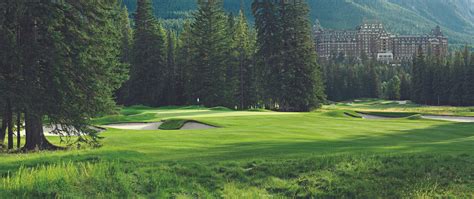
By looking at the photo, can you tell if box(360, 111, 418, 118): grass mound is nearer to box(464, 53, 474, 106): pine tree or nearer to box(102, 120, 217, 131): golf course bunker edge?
box(102, 120, 217, 131): golf course bunker edge

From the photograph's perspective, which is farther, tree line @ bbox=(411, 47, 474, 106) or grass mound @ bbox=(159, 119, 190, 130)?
tree line @ bbox=(411, 47, 474, 106)

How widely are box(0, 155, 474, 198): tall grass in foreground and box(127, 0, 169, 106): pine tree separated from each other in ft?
190

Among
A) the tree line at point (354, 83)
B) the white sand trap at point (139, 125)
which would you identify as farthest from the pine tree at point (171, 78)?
the tree line at point (354, 83)

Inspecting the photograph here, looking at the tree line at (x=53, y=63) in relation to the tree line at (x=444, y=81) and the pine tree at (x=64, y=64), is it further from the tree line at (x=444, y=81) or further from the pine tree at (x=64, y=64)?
the tree line at (x=444, y=81)

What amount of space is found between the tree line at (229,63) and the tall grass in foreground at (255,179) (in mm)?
48291

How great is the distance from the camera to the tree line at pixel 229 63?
62.6 m

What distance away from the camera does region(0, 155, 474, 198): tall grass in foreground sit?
10523 millimetres

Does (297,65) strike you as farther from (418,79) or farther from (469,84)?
(418,79)

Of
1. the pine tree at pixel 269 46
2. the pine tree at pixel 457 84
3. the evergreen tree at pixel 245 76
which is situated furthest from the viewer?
the pine tree at pixel 457 84

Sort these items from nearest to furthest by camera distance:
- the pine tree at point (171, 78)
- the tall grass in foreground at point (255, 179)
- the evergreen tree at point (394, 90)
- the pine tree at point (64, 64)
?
the tall grass in foreground at point (255, 179) → the pine tree at point (64, 64) → the pine tree at point (171, 78) → the evergreen tree at point (394, 90)

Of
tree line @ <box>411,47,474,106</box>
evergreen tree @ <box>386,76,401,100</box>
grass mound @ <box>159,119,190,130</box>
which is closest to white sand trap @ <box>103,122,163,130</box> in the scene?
grass mound @ <box>159,119,190,130</box>

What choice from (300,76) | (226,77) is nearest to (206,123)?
(300,76)

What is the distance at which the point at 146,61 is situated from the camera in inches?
2721

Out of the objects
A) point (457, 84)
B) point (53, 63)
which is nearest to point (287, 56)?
point (53, 63)
